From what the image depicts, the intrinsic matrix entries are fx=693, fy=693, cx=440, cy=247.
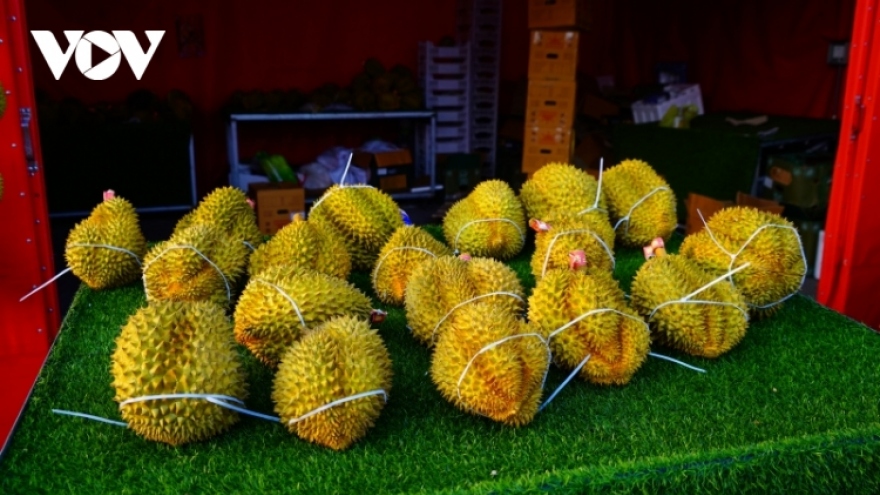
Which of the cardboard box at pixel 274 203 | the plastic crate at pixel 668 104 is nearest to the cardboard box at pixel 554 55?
the plastic crate at pixel 668 104

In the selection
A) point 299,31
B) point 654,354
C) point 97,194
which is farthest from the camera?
point 299,31

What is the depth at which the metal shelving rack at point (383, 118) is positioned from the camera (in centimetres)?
719

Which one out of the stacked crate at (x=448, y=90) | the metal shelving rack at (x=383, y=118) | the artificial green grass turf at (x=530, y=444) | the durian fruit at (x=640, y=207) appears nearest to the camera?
the artificial green grass turf at (x=530, y=444)

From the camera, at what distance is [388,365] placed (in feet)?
4.74

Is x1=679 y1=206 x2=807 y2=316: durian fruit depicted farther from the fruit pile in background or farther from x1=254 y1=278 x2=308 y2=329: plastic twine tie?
the fruit pile in background

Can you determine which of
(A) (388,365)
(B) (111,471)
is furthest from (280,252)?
(B) (111,471)

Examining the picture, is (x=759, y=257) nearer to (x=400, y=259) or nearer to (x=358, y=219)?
(x=400, y=259)

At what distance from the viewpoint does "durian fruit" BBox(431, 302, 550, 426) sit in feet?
4.53

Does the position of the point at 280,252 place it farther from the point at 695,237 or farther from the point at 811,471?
the point at 811,471

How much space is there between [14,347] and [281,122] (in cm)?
603

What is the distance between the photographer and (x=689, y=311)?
1.71 meters

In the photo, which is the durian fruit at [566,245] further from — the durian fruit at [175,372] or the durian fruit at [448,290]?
the durian fruit at [175,372]

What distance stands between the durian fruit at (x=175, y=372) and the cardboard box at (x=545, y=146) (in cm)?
575

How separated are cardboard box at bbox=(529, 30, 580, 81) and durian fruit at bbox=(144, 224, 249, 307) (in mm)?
5199
